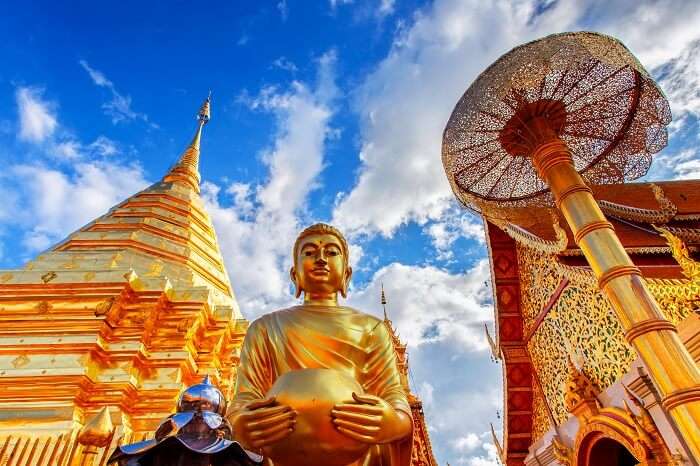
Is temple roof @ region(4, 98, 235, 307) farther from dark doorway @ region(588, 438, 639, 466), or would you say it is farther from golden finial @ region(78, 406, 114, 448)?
dark doorway @ region(588, 438, 639, 466)

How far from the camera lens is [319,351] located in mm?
2355

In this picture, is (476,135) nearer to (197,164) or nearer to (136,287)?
(136,287)

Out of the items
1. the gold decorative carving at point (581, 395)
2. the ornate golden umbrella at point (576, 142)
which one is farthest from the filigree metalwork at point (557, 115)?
the gold decorative carving at point (581, 395)

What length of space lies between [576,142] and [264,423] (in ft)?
21.0

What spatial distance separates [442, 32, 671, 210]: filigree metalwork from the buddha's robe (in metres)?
4.35

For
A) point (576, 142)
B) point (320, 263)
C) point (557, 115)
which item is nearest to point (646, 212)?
point (576, 142)

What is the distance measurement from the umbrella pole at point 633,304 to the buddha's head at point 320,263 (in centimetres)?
273

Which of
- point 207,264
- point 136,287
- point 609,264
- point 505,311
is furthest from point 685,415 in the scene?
point 207,264

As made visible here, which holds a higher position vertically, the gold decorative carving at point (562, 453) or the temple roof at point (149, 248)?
the temple roof at point (149, 248)

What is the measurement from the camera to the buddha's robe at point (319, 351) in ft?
7.63

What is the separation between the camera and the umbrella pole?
3.44 meters

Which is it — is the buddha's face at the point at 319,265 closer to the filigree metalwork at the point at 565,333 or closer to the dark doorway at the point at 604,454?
the filigree metalwork at the point at 565,333

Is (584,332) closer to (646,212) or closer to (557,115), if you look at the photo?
(646,212)

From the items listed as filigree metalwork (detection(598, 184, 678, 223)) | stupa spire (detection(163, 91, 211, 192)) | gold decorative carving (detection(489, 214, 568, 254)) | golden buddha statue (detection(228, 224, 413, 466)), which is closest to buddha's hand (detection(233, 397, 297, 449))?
golden buddha statue (detection(228, 224, 413, 466))
